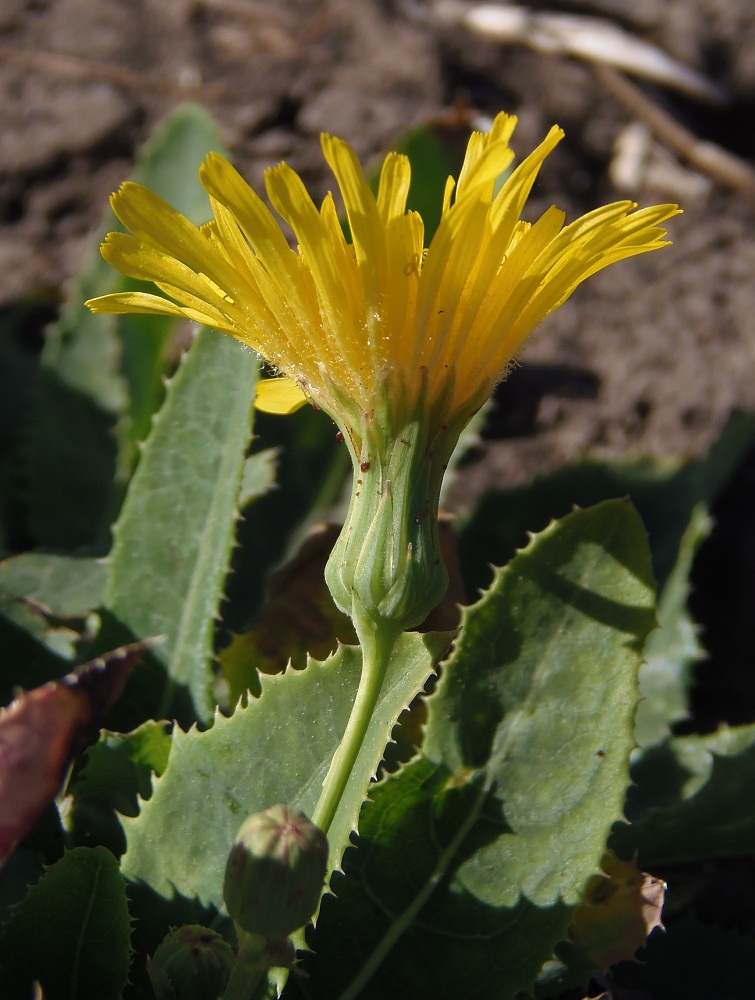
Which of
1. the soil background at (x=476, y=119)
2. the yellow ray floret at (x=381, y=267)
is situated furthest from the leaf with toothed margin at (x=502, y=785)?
the soil background at (x=476, y=119)

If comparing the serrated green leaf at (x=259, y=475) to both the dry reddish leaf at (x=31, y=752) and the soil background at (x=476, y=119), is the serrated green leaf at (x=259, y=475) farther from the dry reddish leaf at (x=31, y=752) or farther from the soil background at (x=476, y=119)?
the dry reddish leaf at (x=31, y=752)

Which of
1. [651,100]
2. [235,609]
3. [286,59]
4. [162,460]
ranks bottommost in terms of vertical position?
[235,609]

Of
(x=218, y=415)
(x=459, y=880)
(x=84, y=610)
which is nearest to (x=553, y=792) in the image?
(x=459, y=880)

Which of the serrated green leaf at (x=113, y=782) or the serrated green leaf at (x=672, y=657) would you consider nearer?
the serrated green leaf at (x=113, y=782)

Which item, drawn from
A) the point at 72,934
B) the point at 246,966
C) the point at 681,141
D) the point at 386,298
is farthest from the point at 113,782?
the point at 681,141

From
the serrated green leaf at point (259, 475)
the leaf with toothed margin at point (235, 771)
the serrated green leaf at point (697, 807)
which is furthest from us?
the serrated green leaf at point (259, 475)

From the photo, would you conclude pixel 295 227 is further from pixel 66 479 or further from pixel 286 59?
pixel 286 59

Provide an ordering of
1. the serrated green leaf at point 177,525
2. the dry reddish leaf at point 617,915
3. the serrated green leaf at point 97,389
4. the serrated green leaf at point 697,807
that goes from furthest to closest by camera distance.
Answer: the serrated green leaf at point 97,389, the serrated green leaf at point 177,525, the serrated green leaf at point 697,807, the dry reddish leaf at point 617,915

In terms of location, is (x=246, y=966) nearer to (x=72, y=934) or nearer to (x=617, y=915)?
(x=72, y=934)
